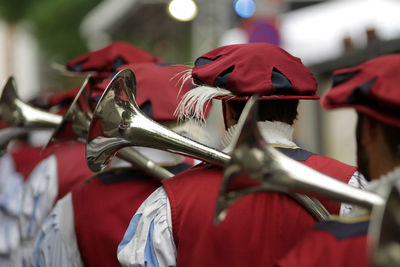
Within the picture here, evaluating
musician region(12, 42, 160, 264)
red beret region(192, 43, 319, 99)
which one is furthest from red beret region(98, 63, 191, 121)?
red beret region(192, 43, 319, 99)

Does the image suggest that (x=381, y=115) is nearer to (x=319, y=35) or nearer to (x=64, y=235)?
(x=64, y=235)

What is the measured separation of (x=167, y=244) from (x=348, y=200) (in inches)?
28.9

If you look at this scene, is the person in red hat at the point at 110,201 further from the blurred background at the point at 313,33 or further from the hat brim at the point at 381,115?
the hat brim at the point at 381,115

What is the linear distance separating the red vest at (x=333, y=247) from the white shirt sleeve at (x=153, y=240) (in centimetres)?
60

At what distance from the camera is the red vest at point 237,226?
1.97 metres

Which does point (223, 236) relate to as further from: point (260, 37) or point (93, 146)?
point (260, 37)

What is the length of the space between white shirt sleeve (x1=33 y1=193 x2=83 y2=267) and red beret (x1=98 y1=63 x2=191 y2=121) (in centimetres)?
63

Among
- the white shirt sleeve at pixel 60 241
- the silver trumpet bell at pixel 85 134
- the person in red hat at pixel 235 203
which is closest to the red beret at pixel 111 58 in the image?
the silver trumpet bell at pixel 85 134

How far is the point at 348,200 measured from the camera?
1.60 metres

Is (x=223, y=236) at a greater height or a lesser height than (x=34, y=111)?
greater

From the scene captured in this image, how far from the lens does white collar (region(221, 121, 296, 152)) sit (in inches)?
83.3

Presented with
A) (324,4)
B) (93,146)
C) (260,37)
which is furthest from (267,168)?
(324,4)

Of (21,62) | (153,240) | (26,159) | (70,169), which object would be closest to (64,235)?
(70,169)

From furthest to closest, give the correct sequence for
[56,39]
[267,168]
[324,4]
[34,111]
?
[56,39] → [324,4] → [34,111] → [267,168]
